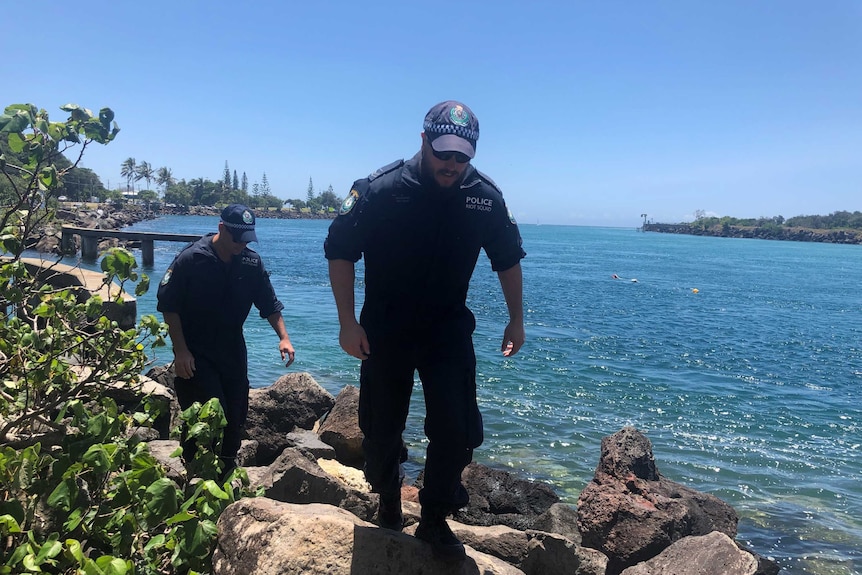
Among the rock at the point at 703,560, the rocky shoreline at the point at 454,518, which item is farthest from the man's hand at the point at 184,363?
the rock at the point at 703,560

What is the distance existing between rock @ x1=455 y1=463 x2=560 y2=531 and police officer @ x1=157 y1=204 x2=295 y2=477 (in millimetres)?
3086

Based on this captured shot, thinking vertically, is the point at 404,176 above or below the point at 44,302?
above

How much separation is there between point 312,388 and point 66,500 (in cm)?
699

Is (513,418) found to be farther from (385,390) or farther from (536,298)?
(536,298)

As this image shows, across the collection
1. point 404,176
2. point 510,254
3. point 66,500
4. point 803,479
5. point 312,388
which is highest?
point 404,176

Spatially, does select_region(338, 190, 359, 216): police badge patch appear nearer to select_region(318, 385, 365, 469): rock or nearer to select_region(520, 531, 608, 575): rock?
select_region(520, 531, 608, 575): rock

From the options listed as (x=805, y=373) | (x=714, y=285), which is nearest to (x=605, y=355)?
(x=805, y=373)

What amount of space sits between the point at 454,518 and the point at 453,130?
4.94m

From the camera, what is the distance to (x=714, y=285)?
43156 mm

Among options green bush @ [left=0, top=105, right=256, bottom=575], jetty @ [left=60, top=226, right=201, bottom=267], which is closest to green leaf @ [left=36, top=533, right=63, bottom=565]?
green bush @ [left=0, top=105, right=256, bottom=575]

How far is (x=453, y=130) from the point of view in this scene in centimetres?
312

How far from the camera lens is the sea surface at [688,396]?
900 cm

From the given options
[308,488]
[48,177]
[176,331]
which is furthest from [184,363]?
[48,177]

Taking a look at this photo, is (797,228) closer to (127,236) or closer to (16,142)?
(127,236)
